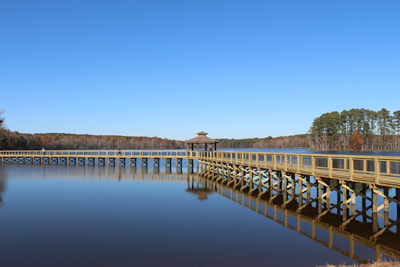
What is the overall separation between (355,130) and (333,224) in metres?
102

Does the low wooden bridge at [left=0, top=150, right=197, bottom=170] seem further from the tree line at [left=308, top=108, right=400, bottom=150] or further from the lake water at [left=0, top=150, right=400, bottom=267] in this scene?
the tree line at [left=308, top=108, right=400, bottom=150]

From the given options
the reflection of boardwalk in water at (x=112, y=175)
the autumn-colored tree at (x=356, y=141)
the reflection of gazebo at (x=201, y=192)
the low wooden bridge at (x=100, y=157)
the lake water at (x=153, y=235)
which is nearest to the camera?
the lake water at (x=153, y=235)

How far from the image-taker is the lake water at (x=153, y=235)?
9000 mm

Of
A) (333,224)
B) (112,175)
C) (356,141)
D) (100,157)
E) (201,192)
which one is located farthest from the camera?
(356,141)

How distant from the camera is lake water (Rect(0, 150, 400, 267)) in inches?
354

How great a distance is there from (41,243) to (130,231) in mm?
3153

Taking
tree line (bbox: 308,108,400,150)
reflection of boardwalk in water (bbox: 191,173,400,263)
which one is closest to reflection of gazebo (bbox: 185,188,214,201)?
reflection of boardwalk in water (bbox: 191,173,400,263)

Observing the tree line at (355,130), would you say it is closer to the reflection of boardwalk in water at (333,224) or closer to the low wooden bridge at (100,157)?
the low wooden bridge at (100,157)

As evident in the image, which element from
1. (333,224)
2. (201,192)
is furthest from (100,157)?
(333,224)

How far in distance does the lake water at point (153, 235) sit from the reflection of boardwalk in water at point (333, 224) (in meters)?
0.14

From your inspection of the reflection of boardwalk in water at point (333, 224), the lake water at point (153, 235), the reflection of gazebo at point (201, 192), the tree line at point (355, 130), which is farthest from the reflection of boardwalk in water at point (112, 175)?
the tree line at point (355, 130)

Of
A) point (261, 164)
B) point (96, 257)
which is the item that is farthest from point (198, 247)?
point (261, 164)

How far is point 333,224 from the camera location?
492 inches

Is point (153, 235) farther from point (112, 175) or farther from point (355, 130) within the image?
point (355, 130)
